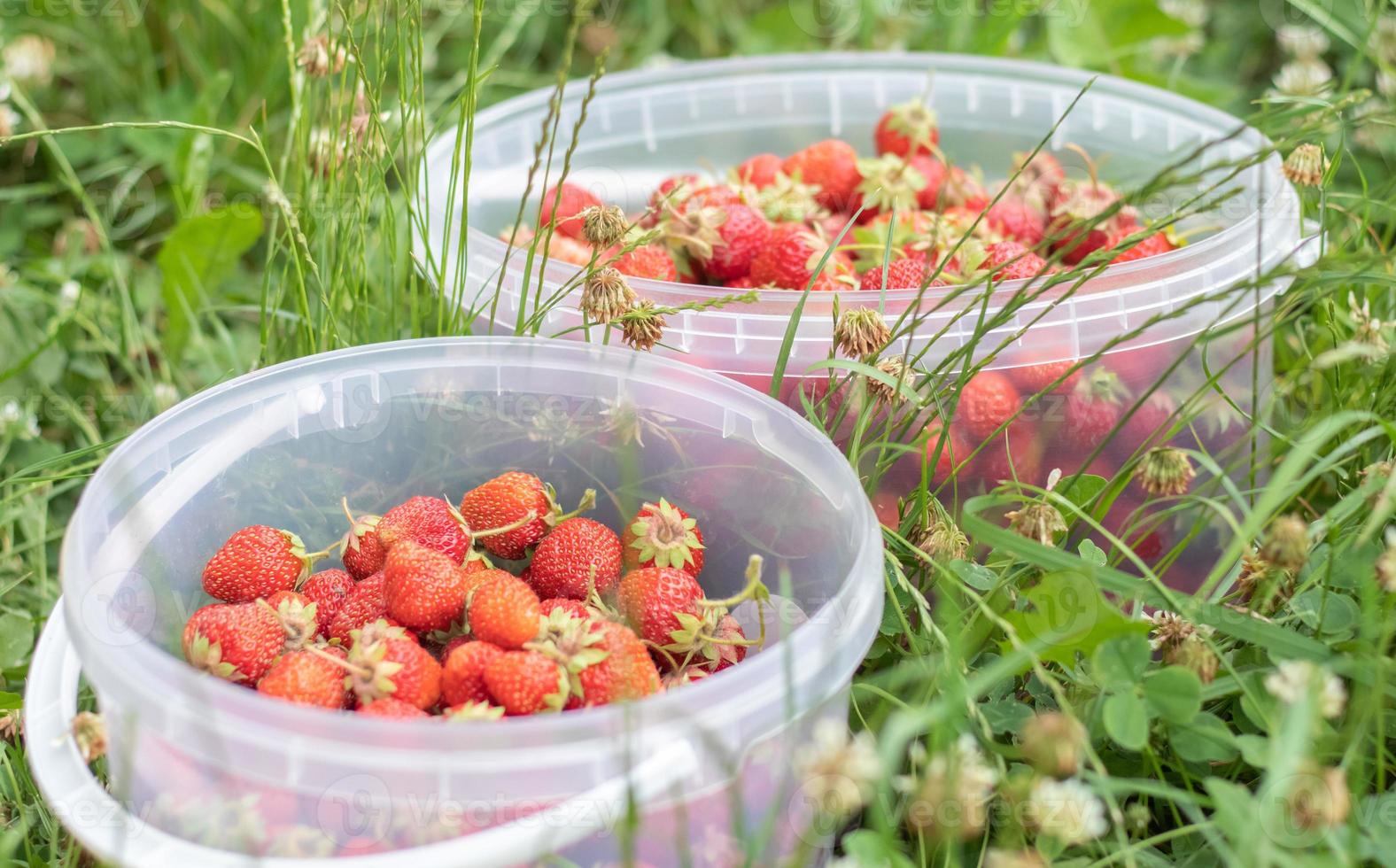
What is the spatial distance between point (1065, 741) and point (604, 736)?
0.73ft

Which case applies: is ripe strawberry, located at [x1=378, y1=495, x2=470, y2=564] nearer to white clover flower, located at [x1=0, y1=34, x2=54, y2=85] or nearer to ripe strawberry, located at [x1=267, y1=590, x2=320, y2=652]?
ripe strawberry, located at [x1=267, y1=590, x2=320, y2=652]

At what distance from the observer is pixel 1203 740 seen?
729 mm

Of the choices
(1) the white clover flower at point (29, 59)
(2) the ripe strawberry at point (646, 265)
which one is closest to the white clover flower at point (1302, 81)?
(2) the ripe strawberry at point (646, 265)

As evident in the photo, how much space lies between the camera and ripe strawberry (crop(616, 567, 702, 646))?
83cm

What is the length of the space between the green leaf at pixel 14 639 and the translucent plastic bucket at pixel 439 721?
219 mm

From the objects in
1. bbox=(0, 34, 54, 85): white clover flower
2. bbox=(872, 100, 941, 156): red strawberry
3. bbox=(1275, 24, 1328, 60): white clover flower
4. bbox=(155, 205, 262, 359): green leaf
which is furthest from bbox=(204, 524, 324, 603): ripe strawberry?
bbox=(1275, 24, 1328, 60): white clover flower

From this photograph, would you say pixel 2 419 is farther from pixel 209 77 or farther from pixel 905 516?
pixel 905 516

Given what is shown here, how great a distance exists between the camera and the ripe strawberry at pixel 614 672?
2.43ft

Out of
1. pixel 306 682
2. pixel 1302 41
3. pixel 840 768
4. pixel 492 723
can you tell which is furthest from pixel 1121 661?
pixel 1302 41

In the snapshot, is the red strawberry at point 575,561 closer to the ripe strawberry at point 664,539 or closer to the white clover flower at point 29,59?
the ripe strawberry at point 664,539

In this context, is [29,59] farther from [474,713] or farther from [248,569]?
[474,713]

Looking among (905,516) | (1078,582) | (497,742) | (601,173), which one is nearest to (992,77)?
(601,173)

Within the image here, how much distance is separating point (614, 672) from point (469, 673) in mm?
89

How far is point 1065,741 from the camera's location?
545 millimetres
